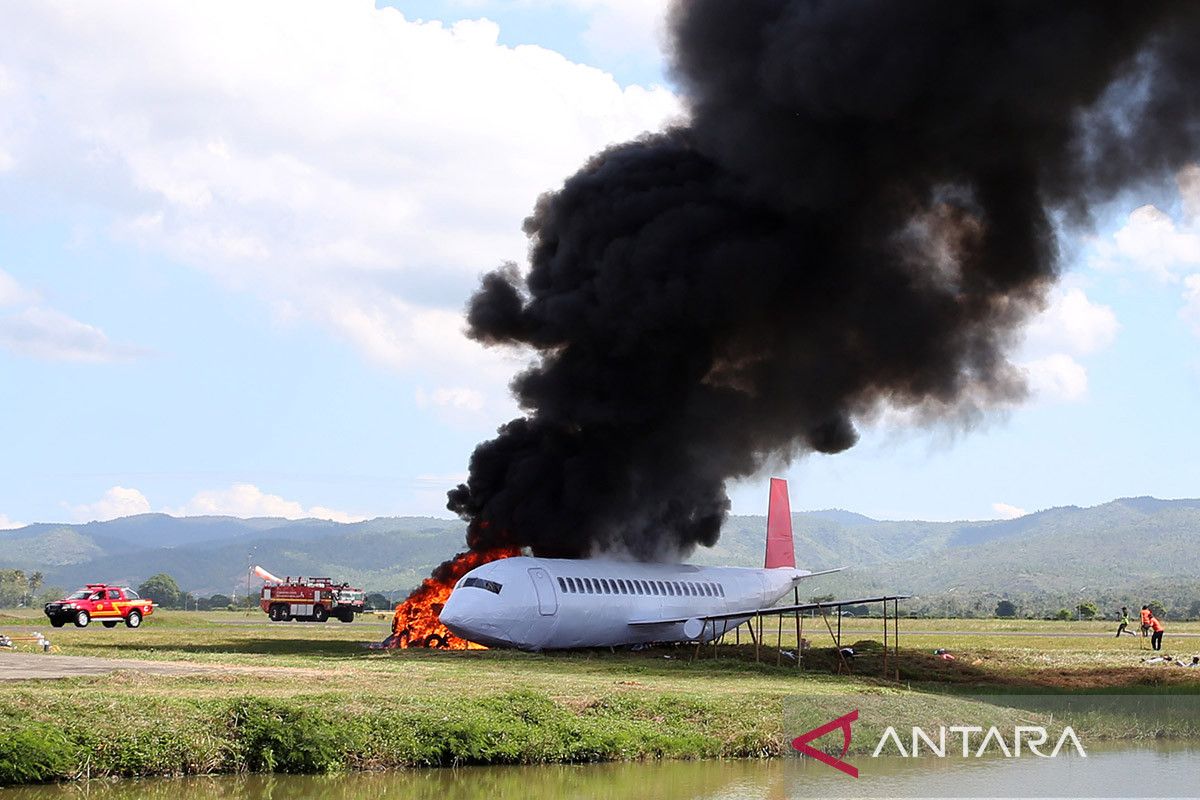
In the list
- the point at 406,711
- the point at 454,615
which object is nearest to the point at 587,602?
the point at 454,615

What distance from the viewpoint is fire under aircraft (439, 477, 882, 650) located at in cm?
3844

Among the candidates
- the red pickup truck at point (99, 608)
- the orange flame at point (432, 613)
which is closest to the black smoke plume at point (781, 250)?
the orange flame at point (432, 613)

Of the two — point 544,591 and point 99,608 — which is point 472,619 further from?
point 99,608

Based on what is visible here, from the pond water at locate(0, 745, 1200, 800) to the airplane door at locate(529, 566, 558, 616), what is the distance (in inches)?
672

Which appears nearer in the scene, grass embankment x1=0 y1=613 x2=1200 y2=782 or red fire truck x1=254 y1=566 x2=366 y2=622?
grass embankment x1=0 y1=613 x2=1200 y2=782

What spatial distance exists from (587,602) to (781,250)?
14879 mm

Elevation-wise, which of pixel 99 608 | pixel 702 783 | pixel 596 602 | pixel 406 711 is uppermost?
pixel 596 602

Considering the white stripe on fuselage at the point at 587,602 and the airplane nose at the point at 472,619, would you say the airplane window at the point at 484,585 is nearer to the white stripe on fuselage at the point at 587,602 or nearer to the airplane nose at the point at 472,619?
the white stripe on fuselage at the point at 587,602

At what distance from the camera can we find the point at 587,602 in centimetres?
4128

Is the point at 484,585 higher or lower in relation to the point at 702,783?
higher

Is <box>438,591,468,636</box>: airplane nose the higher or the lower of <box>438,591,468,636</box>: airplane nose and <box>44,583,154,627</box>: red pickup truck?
the higher

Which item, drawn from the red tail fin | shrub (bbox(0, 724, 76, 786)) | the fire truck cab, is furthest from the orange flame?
the fire truck cab

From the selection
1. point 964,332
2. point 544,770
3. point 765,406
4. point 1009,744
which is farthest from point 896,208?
point 544,770

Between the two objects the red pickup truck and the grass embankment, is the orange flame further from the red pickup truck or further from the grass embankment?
the red pickup truck
